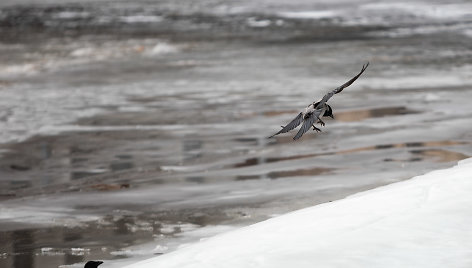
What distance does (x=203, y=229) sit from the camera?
727cm

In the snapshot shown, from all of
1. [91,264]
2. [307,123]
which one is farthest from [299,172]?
[91,264]

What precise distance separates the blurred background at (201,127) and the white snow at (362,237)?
104 centimetres

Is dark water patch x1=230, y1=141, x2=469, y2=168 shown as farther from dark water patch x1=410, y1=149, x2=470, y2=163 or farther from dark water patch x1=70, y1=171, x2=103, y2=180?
dark water patch x1=70, y1=171, x2=103, y2=180

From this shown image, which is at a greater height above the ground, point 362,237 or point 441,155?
point 362,237

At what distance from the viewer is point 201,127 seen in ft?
40.0

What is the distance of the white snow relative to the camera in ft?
16.9

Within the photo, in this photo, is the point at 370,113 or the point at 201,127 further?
the point at 370,113

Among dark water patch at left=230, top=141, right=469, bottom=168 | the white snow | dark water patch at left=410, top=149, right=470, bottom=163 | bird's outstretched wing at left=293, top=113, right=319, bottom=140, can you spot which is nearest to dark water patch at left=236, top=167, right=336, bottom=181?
dark water patch at left=230, top=141, right=469, bottom=168

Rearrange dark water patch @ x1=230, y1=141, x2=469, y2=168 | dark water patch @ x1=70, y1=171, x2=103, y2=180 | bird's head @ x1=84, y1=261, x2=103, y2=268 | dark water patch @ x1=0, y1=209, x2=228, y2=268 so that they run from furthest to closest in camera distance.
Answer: dark water patch @ x1=230, y1=141, x2=469, y2=168
dark water patch @ x1=70, y1=171, x2=103, y2=180
dark water patch @ x1=0, y1=209, x2=228, y2=268
bird's head @ x1=84, y1=261, x2=103, y2=268

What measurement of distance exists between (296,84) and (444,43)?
5.72m

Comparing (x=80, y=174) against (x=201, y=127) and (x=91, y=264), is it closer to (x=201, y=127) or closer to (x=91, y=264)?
(x=201, y=127)

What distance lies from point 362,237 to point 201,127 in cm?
684

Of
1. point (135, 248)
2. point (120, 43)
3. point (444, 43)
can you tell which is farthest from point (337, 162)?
point (120, 43)

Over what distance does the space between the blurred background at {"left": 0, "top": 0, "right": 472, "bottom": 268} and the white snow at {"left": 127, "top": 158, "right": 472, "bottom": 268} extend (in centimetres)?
104
